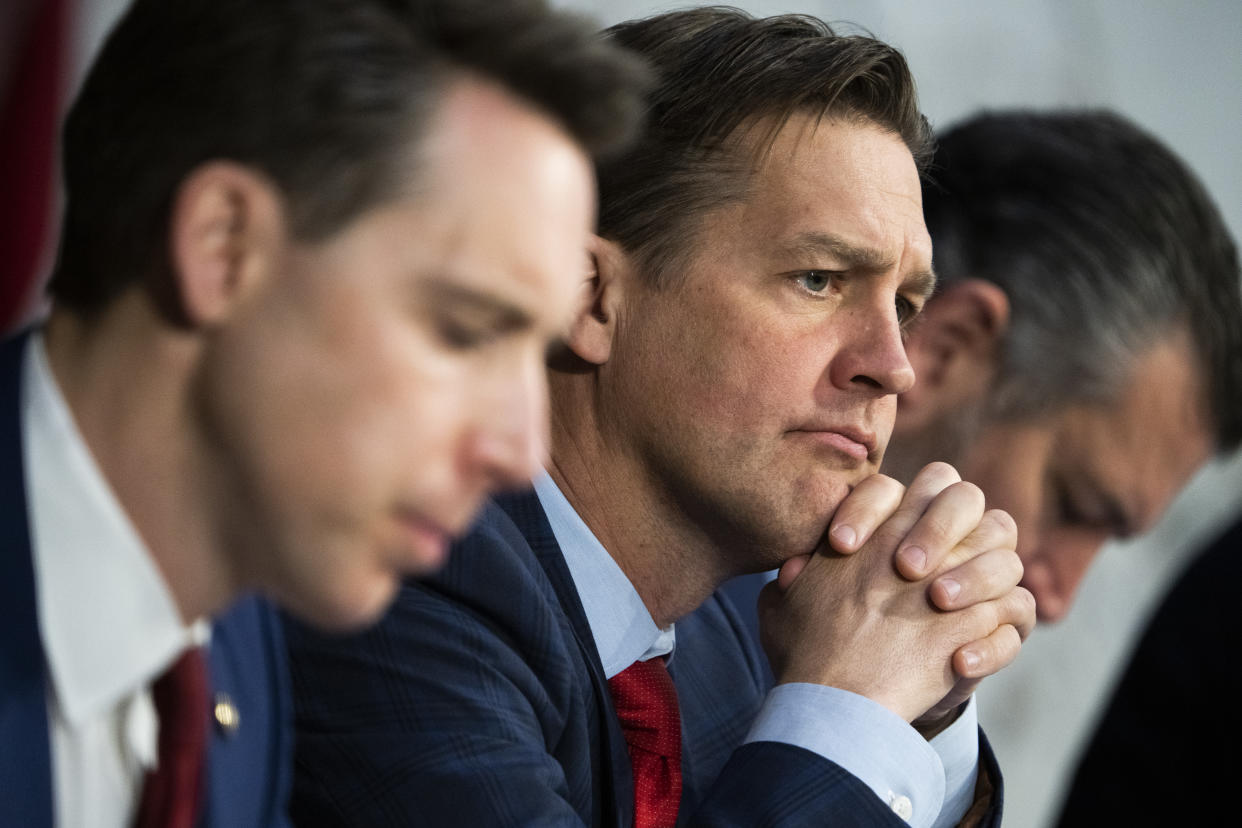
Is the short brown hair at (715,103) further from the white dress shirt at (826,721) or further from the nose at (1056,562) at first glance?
the nose at (1056,562)

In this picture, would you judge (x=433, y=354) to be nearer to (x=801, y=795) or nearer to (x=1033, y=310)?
(x=801, y=795)

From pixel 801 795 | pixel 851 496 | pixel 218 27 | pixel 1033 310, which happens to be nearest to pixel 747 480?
pixel 851 496

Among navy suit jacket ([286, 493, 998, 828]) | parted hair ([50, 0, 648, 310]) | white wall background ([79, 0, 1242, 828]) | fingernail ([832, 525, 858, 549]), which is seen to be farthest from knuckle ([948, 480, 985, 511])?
white wall background ([79, 0, 1242, 828])

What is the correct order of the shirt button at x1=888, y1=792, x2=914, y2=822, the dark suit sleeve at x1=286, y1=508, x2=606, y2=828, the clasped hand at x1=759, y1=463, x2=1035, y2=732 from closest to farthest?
the dark suit sleeve at x1=286, y1=508, x2=606, y2=828 → the shirt button at x1=888, y1=792, x2=914, y2=822 → the clasped hand at x1=759, y1=463, x2=1035, y2=732

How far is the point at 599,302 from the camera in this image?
1.52 meters

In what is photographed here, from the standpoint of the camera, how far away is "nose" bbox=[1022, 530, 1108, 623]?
7.98 ft

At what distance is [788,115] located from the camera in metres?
1.48

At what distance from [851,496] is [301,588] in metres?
0.81

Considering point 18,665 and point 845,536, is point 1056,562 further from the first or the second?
point 18,665

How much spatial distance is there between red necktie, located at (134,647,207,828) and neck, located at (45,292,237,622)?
0.18 ft

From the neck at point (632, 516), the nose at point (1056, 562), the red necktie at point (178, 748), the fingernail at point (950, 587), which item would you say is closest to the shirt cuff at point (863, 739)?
the fingernail at point (950, 587)

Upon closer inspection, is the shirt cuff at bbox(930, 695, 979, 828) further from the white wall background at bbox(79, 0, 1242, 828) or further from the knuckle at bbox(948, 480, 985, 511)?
the white wall background at bbox(79, 0, 1242, 828)

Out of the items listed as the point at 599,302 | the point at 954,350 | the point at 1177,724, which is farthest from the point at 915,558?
the point at 954,350

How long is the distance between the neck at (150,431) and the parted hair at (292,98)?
0.03 m
